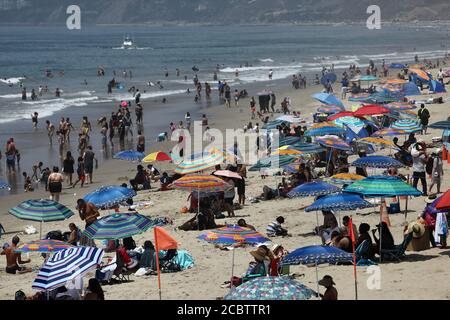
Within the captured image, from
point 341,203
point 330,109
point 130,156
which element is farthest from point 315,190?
point 330,109

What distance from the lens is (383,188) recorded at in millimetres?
13219

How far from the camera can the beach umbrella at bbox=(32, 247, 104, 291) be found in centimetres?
1070

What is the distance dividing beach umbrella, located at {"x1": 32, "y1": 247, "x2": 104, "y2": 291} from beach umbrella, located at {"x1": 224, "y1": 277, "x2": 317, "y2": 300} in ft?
8.04

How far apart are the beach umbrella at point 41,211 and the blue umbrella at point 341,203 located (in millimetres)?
4455

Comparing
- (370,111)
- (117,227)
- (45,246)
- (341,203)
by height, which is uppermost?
(370,111)

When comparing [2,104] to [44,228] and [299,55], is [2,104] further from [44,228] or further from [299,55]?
[299,55]

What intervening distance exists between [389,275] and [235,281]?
7.00 feet

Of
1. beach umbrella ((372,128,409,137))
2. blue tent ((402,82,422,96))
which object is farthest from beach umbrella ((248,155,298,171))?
blue tent ((402,82,422,96))

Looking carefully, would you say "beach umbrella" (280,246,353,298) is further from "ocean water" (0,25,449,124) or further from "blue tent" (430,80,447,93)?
"ocean water" (0,25,449,124)

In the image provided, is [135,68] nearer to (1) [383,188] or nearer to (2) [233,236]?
(1) [383,188]

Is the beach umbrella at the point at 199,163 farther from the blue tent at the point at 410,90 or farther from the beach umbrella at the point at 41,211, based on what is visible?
the blue tent at the point at 410,90

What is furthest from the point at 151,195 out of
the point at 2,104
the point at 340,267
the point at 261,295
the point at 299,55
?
the point at 299,55

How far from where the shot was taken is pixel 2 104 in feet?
156

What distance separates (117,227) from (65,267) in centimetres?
239
